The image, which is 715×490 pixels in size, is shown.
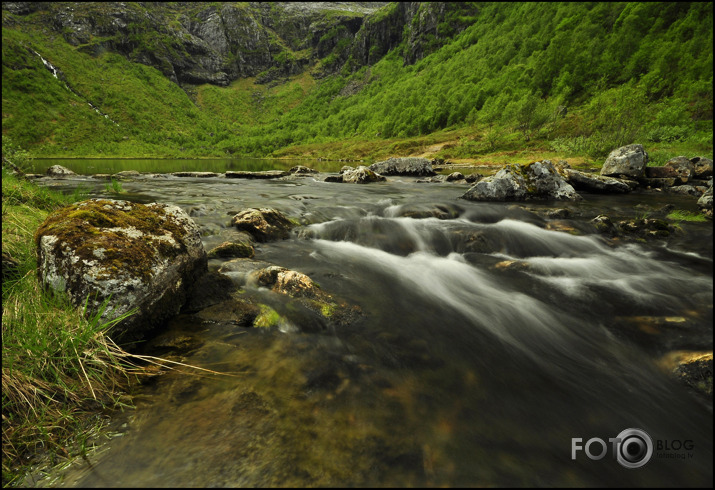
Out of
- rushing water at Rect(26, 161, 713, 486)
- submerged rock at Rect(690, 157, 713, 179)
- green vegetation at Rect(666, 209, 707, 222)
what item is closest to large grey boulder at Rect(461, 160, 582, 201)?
green vegetation at Rect(666, 209, 707, 222)

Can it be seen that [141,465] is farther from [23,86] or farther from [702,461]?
[23,86]

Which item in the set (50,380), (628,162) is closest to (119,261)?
(50,380)

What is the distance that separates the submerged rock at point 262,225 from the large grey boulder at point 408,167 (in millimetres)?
21163

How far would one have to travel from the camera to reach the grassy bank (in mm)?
2090

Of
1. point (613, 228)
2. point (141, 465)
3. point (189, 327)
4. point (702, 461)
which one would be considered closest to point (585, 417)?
point (702, 461)

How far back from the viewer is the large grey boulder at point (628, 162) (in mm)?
17062

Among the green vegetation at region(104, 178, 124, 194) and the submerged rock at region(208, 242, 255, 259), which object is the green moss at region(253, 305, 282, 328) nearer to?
the submerged rock at region(208, 242, 255, 259)

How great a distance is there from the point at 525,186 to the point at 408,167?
1498 cm

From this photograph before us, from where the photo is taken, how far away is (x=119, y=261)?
3.39m

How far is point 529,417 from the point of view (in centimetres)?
287

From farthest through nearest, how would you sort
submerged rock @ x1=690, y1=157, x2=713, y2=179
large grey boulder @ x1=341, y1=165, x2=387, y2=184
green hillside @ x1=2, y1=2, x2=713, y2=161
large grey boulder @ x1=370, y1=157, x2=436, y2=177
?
1. green hillside @ x1=2, y1=2, x2=713, y2=161
2. large grey boulder @ x1=370, y1=157, x2=436, y2=177
3. large grey boulder @ x1=341, y1=165, x2=387, y2=184
4. submerged rock @ x1=690, y1=157, x2=713, y2=179

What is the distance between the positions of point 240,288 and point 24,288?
8.18 ft

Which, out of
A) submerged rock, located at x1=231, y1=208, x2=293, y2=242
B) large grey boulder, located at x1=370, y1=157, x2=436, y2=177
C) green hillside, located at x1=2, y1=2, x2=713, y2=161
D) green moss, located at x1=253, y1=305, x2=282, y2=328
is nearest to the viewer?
green moss, located at x1=253, y1=305, x2=282, y2=328

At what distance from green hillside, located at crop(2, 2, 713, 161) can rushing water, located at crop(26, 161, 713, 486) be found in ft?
99.2
